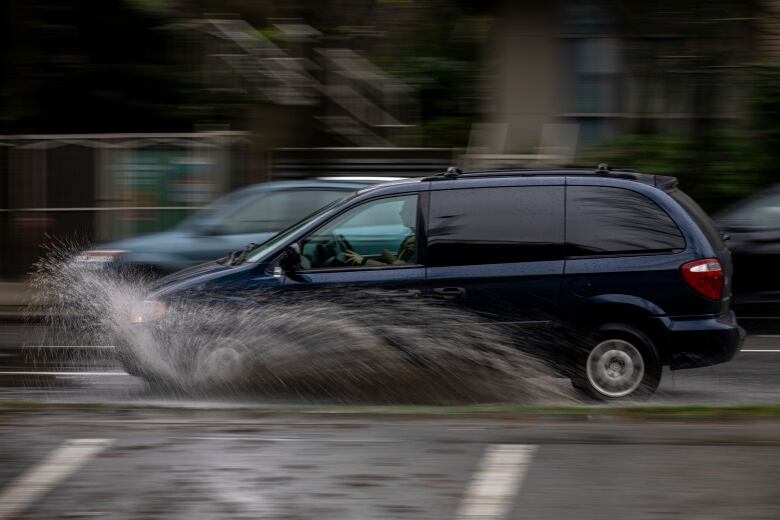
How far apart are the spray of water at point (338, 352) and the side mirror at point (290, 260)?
20 centimetres

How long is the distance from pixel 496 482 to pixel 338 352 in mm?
3581

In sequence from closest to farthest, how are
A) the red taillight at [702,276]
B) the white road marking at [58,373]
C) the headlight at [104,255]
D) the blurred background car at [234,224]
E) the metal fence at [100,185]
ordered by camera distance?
the red taillight at [702,276] < the white road marking at [58,373] < the blurred background car at [234,224] < the headlight at [104,255] < the metal fence at [100,185]

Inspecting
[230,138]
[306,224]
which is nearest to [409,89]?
[230,138]

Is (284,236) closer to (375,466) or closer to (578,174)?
(578,174)

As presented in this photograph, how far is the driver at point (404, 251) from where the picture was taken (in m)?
9.14

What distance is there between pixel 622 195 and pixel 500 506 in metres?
4.20

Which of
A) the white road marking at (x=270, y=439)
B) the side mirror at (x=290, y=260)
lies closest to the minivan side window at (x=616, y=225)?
the side mirror at (x=290, y=260)

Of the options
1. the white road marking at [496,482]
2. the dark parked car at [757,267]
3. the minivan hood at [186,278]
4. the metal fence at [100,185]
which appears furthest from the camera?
the metal fence at [100,185]

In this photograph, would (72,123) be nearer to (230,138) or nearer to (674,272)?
(230,138)

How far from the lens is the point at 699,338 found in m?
8.87

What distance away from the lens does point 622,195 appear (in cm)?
898

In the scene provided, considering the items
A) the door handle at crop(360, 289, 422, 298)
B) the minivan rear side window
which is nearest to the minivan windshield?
the door handle at crop(360, 289, 422, 298)

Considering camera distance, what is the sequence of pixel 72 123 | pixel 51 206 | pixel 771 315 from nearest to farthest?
pixel 771 315
pixel 51 206
pixel 72 123

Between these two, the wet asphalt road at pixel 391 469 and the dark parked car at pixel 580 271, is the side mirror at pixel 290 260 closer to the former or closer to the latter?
the dark parked car at pixel 580 271
